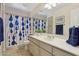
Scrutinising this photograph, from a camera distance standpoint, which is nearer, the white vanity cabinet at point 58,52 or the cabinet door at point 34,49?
the white vanity cabinet at point 58,52

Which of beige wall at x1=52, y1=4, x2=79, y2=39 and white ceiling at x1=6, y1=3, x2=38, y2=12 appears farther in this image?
white ceiling at x1=6, y1=3, x2=38, y2=12

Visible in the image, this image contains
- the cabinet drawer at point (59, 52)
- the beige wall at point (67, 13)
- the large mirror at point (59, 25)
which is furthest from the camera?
the large mirror at point (59, 25)

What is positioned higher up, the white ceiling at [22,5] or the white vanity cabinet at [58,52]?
the white ceiling at [22,5]

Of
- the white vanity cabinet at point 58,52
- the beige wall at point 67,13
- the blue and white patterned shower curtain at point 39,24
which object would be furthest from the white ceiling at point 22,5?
the white vanity cabinet at point 58,52

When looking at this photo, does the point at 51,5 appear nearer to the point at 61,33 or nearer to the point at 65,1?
the point at 65,1

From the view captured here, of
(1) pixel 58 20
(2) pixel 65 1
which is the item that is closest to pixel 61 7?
(2) pixel 65 1

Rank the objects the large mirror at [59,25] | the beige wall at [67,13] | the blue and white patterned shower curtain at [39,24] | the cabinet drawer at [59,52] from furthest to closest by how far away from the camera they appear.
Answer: the blue and white patterned shower curtain at [39,24], the large mirror at [59,25], the beige wall at [67,13], the cabinet drawer at [59,52]

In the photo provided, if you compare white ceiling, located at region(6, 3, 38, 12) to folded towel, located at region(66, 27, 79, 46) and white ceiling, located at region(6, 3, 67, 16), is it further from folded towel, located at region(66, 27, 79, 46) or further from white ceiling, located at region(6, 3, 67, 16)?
folded towel, located at region(66, 27, 79, 46)

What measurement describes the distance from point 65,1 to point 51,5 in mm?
268

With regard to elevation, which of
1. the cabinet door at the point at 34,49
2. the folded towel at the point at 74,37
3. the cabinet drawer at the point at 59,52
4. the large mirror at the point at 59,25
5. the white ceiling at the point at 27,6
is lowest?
the cabinet door at the point at 34,49

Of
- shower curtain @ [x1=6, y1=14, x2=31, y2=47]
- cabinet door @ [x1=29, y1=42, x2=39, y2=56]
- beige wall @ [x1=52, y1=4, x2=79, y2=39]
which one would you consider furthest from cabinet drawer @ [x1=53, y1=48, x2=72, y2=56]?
shower curtain @ [x1=6, y1=14, x2=31, y2=47]

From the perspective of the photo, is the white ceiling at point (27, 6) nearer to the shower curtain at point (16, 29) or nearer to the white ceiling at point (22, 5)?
the white ceiling at point (22, 5)

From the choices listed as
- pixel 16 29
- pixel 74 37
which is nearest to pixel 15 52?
pixel 16 29

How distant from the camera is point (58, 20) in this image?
6.35 ft
